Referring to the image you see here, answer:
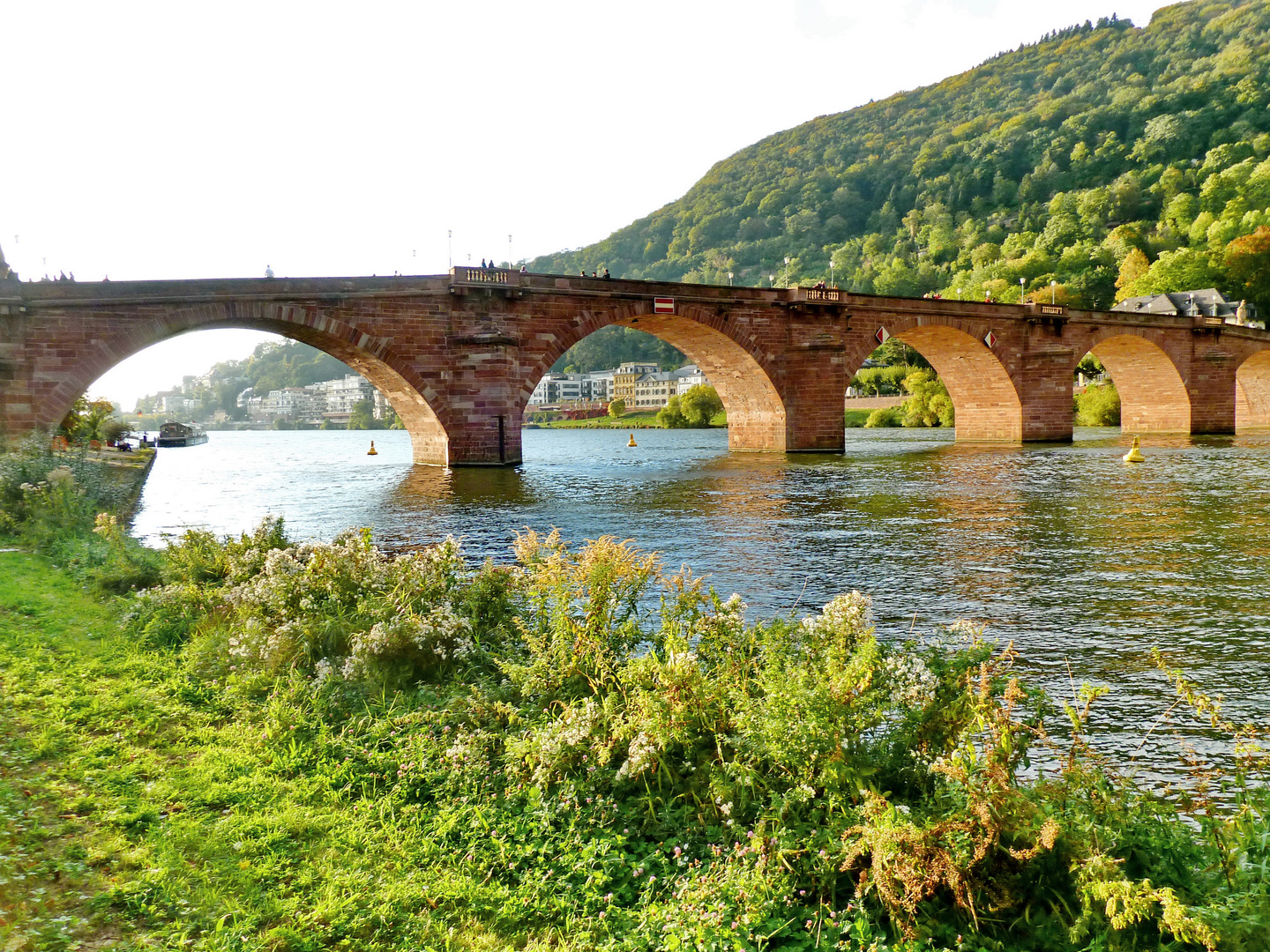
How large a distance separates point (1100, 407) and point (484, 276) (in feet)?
179

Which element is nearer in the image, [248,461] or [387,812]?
[387,812]

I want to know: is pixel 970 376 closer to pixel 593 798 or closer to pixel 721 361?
pixel 721 361

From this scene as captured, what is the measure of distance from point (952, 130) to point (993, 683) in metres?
183

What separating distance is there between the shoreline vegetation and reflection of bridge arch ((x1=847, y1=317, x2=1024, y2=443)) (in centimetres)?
3788

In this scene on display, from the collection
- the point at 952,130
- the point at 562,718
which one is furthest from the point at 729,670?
the point at 952,130

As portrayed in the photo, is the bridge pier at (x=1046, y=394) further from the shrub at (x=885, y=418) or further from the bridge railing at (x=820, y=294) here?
the shrub at (x=885, y=418)

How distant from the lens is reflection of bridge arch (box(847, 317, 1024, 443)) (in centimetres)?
4409

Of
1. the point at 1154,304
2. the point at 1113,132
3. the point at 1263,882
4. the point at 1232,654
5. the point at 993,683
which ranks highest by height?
the point at 1113,132

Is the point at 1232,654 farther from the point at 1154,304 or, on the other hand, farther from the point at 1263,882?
the point at 1154,304

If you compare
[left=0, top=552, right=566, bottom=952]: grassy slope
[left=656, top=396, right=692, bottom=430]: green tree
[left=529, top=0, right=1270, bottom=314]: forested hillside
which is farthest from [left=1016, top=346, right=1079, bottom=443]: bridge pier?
[left=656, top=396, right=692, bottom=430]: green tree

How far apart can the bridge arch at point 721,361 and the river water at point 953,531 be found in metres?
3.30

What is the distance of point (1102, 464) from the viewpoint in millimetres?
31266

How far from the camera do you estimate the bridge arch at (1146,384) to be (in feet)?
178

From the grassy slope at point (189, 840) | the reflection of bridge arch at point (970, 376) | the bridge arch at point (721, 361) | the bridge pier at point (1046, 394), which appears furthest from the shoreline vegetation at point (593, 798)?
the bridge pier at point (1046, 394)
